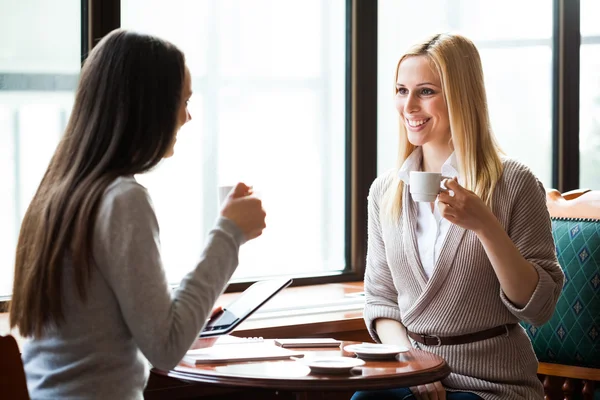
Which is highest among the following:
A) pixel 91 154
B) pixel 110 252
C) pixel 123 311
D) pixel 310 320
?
pixel 91 154

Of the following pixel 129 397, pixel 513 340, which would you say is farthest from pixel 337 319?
pixel 129 397

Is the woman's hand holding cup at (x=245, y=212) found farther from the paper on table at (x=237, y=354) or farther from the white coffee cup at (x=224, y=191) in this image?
the paper on table at (x=237, y=354)

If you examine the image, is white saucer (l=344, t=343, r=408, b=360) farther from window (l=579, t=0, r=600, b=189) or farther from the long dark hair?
window (l=579, t=0, r=600, b=189)

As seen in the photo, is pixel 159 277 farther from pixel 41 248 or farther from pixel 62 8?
pixel 62 8

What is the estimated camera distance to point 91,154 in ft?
4.84

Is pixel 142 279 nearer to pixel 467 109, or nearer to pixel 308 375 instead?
pixel 308 375

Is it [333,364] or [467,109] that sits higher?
[467,109]

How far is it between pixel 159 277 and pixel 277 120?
182 cm

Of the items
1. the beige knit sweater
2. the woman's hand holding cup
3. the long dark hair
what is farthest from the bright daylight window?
the long dark hair

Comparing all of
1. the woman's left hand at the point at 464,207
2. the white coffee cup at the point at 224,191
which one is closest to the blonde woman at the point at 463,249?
the woman's left hand at the point at 464,207

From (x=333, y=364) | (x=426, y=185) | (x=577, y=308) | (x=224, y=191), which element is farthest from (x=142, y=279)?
(x=577, y=308)

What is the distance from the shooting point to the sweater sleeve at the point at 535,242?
2045mm

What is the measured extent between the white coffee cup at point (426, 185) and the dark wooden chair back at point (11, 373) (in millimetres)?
968

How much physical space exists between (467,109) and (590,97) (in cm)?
196
